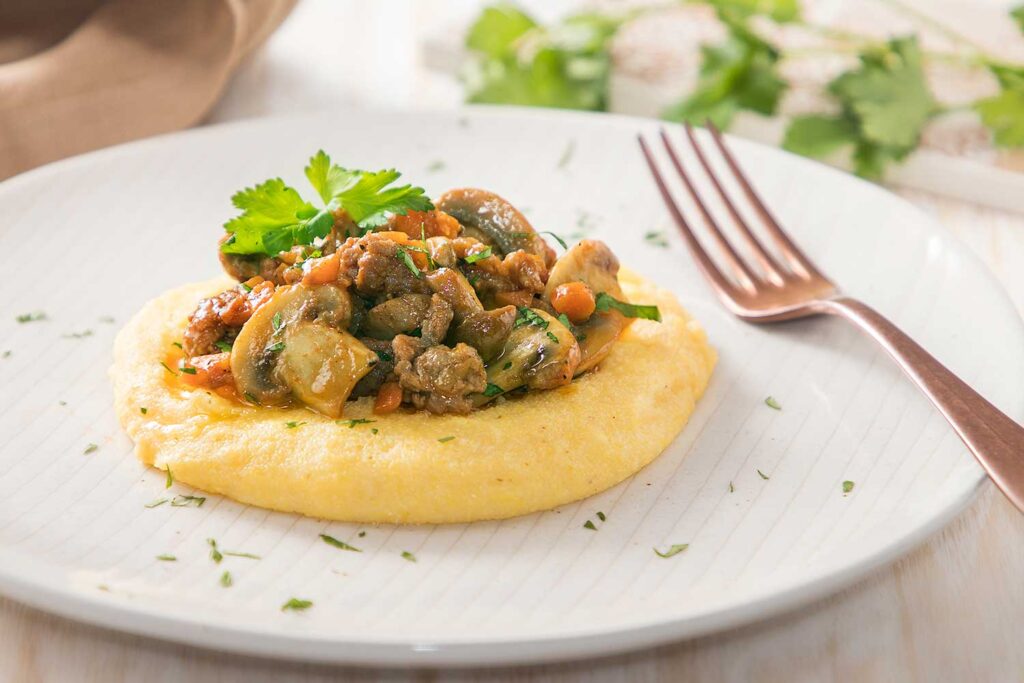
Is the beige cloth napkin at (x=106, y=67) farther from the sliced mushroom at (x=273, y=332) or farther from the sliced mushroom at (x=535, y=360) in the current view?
the sliced mushroom at (x=535, y=360)

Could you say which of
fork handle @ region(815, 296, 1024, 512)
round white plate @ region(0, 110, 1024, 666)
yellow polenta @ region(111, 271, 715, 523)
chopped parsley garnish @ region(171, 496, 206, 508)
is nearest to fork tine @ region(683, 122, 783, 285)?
round white plate @ region(0, 110, 1024, 666)

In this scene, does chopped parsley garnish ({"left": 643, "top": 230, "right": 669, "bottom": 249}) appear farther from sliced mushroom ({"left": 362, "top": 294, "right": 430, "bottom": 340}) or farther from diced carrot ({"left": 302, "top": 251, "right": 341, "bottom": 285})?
diced carrot ({"left": 302, "top": 251, "right": 341, "bottom": 285})

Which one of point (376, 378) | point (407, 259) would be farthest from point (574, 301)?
point (376, 378)

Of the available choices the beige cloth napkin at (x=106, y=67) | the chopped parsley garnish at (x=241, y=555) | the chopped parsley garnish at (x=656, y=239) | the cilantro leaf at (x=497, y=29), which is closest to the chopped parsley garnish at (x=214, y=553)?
the chopped parsley garnish at (x=241, y=555)

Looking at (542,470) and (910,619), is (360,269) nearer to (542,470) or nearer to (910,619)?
(542,470)

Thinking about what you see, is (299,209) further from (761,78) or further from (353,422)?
(761,78)

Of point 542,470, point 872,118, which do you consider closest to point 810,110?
point 872,118
